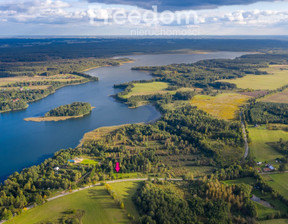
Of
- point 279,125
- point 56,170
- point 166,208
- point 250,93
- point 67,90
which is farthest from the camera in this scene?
point 67,90

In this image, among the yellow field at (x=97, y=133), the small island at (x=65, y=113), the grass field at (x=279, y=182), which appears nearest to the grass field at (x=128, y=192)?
the yellow field at (x=97, y=133)

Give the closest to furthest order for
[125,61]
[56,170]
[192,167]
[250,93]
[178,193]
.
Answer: [178,193] → [56,170] → [192,167] → [250,93] → [125,61]

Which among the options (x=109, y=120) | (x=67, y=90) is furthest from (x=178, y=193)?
(x=67, y=90)

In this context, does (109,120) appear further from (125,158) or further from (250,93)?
(250,93)

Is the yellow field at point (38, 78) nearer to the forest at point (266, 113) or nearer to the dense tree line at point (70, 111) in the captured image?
the dense tree line at point (70, 111)

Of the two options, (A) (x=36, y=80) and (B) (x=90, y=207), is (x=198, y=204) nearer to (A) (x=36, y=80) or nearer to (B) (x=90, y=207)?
(B) (x=90, y=207)

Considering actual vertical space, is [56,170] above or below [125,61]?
below
